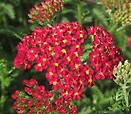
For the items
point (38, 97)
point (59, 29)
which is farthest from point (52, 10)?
point (38, 97)

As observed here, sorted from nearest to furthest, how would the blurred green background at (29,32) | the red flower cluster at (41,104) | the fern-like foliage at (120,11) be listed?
the red flower cluster at (41,104), the fern-like foliage at (120,11), the blurred green background at (29,32)

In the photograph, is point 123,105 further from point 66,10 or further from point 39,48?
point 66,10

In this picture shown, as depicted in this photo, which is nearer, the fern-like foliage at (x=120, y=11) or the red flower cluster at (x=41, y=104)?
the red flower cluster at (x=41, y=104)

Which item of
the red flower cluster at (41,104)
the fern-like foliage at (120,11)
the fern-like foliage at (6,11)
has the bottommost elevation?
the red flower cluster at (41,104)

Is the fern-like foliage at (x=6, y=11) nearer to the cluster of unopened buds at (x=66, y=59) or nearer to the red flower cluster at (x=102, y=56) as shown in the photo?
the cluster of unopened buds at (x=66, y=59)

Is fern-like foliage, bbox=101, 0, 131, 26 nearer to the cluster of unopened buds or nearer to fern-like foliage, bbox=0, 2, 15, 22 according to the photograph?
the cluster of unopened buds

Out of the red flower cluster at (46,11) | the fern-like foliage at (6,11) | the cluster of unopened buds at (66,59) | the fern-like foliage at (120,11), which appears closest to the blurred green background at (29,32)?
the fern-like foliage at (6,11)

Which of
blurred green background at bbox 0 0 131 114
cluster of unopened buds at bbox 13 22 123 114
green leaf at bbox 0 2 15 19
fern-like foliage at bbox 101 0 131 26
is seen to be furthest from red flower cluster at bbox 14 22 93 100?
green leaf at bbox 0 2 15 19

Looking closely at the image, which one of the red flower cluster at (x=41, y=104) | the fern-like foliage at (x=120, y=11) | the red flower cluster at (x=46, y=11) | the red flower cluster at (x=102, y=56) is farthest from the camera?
the fern-like foliage at (x=120, y=11)
